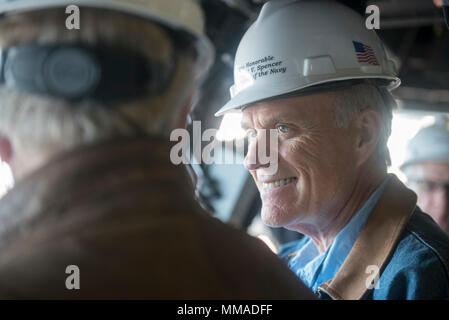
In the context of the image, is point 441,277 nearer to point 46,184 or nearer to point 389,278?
point 389,278

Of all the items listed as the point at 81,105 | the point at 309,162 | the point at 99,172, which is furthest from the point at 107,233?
the point at 309,162

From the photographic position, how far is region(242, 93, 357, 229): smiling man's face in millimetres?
1904

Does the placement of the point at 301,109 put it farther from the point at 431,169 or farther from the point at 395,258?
the point at 431,169

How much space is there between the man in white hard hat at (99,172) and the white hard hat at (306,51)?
3.54ft

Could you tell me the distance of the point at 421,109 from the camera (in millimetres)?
5137

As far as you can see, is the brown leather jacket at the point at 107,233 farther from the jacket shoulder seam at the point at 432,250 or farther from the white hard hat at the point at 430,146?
the white hard hat at the point at 430,146

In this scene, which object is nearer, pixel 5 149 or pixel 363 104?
pixel 5 149

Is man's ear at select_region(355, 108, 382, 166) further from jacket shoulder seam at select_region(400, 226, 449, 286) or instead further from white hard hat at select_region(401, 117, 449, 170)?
white hard hat at select_region(401, 117, 449, 170)

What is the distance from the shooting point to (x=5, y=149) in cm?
88

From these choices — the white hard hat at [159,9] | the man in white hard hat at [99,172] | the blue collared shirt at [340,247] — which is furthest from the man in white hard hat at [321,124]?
the man in white hard hat at [99,172]

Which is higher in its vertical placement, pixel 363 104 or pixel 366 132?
pixel 363 104

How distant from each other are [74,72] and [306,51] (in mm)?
1288

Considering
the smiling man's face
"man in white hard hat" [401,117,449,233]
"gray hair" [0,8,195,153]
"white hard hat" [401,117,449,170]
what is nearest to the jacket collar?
the smiling man's face

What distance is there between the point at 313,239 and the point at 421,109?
363 cm
